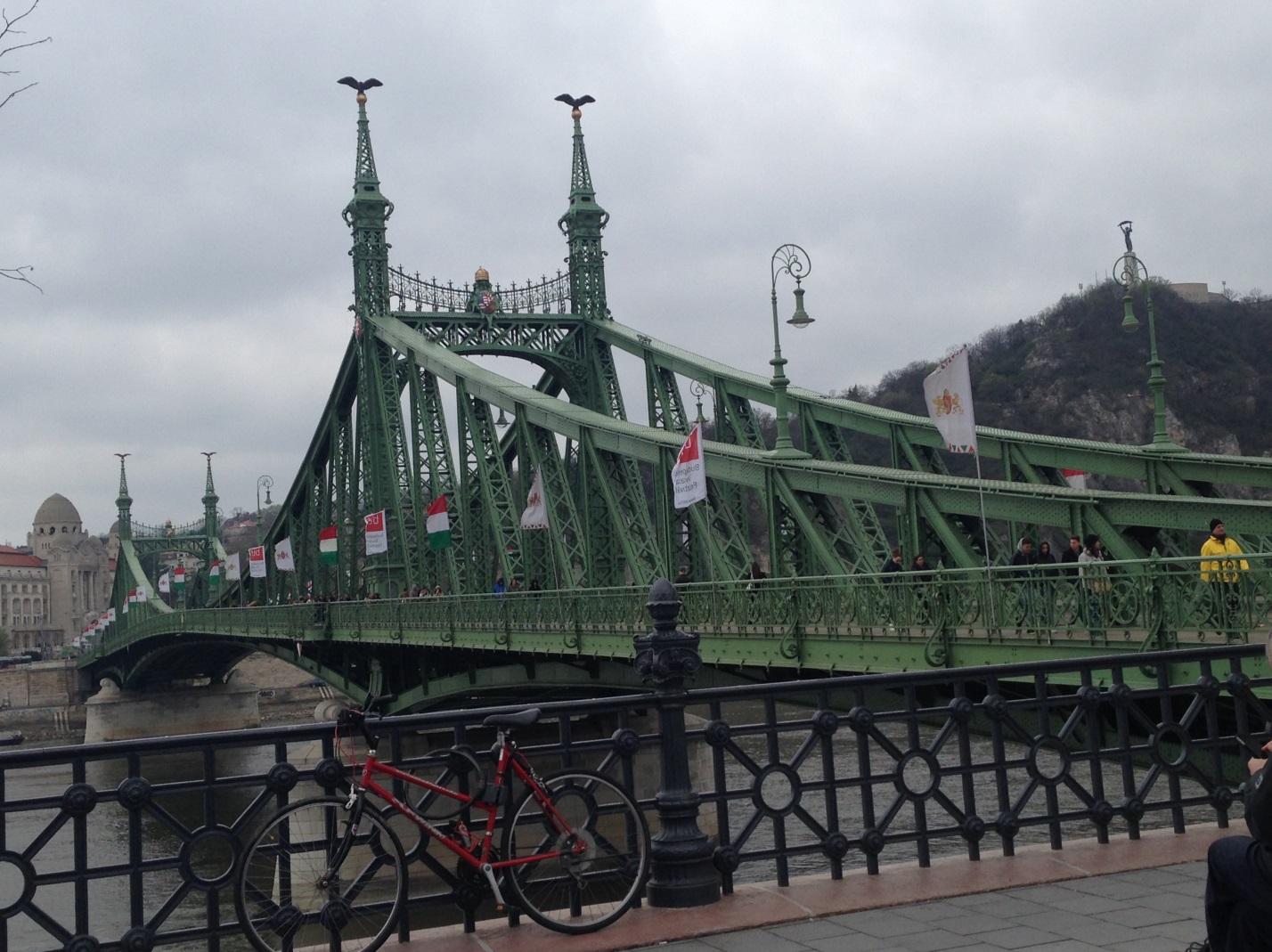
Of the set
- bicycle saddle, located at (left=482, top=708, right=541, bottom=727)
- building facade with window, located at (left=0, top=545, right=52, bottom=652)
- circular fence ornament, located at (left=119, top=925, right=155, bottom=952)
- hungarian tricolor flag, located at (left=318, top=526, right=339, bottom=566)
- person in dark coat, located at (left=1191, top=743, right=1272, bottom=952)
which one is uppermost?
building facade with window, located at (left=0, top=545, right=52, bottom=652)

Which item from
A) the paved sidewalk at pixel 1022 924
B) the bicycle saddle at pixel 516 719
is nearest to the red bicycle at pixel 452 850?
the bicycle saddle at pixel 516 719

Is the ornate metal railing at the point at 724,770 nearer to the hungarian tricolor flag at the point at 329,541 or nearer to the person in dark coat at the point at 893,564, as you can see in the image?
the person in dark coat at the point at 893,564

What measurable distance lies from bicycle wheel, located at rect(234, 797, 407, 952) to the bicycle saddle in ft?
2.14

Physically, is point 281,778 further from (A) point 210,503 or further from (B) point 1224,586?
(A) point 210,503

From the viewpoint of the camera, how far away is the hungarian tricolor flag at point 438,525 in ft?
111

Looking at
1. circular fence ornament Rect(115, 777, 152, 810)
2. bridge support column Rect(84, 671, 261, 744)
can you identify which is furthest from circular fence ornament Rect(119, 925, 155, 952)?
bridge support column Rect(84, 671, 261, 744)

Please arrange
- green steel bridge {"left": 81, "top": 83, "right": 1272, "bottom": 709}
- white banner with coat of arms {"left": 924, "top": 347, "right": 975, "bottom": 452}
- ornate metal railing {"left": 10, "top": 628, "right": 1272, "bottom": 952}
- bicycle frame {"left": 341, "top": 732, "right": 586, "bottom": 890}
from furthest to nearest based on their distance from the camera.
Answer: white banner with coat of arms {"left": 924, "top": 347, "right": 975, "bottom": 452} < green steel bridge {"left": 81, "top": 83, "right": 1272, "bottom": 709} < bicycle frame {"left": 341, "top": 732, "right": 586, "bottom": 890} < ornate metal railing {"left": 10, "top": 628, "right": 1272, "bottom": 952}

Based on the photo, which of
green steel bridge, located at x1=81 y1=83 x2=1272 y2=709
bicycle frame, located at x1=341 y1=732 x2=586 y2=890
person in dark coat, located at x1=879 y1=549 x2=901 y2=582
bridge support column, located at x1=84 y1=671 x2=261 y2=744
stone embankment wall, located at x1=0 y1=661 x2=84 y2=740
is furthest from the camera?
stone embankment wall, located at x1=0 y1=661 x2=84 y2=740

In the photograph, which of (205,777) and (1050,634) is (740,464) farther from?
(205,777)

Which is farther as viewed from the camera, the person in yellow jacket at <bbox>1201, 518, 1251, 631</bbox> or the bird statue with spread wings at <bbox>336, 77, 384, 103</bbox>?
the bird statue with spread wings at <bbox>336, 77, 384, 103</bbox>

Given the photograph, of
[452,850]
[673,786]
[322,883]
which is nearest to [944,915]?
[673,786]

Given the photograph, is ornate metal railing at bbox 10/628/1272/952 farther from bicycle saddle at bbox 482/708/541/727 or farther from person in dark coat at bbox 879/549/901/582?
person in dark coat at bbox 879/549/901/582

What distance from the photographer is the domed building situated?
493ft

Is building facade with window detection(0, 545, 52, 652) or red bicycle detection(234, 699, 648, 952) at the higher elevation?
building facade with window detection(0, 545, 52, 652)
